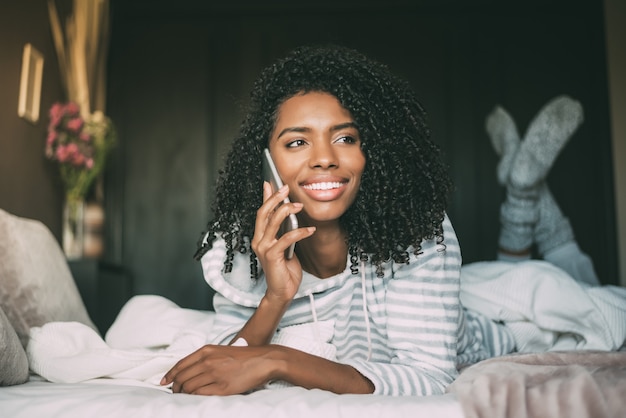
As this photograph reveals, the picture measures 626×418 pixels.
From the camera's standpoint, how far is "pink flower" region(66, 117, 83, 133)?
316cm

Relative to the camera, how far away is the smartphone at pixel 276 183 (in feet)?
4.42

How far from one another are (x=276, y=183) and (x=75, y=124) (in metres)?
2.07

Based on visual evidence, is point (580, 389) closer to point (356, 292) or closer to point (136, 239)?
point (356, 292)

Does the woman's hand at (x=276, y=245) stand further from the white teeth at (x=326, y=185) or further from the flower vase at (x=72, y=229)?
the flower vase at (x=72, y=229)

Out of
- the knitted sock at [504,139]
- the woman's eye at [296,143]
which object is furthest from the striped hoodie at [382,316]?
the knitted sock at [504,139]

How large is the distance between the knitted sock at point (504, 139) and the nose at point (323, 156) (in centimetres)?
177

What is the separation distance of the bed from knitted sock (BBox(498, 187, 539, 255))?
38.1 inches

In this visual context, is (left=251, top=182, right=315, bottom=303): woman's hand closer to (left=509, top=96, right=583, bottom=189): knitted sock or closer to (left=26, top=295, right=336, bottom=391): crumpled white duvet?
(left=26, top=295, right=336, bottom=391): crumpled white duvet

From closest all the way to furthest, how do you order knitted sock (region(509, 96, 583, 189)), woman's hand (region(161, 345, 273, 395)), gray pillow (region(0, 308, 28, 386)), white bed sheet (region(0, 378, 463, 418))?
1. white bed sheet (region(0, 378, 463, 418))
2. woman's hand (region(161, 345, 273, 395))
3. gray pillow (region(0, 308, 28, 386))
4. knitted sock (region(509, 96, 583, 189))

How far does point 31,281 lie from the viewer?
1632 mm

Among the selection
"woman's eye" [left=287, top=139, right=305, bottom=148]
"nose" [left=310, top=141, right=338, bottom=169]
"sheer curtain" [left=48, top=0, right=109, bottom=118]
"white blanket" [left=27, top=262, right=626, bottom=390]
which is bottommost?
"white blanket" [left=27, top=262, right=626, bottom=390]

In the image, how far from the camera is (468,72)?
412 cm

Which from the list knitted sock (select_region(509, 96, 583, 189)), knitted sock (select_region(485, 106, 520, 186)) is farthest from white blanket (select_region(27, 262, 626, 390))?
knitted sock (select_region(485, 106, 520, 186))

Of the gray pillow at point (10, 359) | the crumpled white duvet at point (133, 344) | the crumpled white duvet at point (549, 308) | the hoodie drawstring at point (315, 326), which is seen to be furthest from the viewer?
the crumpled white duvet at point (549, 308)
